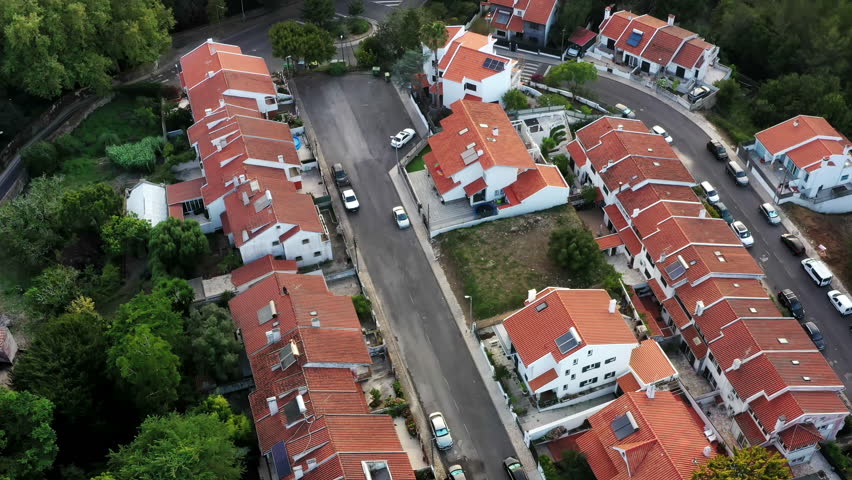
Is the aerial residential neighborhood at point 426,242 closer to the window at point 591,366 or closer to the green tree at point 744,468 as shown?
the green tree at point 744,468

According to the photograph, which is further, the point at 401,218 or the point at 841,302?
the point at 401,218

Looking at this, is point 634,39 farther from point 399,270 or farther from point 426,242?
point 399,270

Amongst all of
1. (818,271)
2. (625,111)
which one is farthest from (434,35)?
(818,271)

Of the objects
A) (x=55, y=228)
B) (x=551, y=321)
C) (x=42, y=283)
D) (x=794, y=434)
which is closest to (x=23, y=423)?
(x=42, y=283)

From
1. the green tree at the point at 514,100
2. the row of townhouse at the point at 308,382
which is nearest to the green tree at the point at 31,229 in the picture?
the row of townhouse at the point at 308,382

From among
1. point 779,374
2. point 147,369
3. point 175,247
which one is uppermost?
point 175,247

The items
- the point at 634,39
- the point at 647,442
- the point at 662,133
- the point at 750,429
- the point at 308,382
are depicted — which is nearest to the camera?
the point at 647,442
